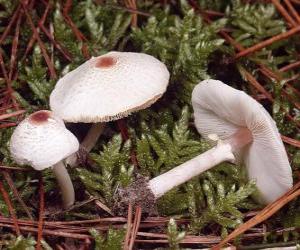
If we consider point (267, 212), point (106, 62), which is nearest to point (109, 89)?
point (106, 62)

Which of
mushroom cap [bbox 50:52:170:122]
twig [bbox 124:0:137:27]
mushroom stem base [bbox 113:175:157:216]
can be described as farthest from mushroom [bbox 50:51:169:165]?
twig [bbox 124:0:137:27]

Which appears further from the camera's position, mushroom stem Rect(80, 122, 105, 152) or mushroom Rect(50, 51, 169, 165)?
mushroom stem Rect(80, 122, 105, 152)

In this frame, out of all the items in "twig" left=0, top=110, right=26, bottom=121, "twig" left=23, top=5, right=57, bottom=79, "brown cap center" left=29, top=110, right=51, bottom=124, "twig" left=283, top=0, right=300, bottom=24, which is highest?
"twig" left=283, top=0, right=300, bottom=24

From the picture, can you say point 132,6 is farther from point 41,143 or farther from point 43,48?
point 41,143

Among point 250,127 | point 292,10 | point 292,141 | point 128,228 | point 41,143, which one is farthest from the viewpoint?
point 292,10

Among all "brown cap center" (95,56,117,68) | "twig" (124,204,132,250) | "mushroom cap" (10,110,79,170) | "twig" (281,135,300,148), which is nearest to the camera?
"mushroom cap" (10,110,79,170)

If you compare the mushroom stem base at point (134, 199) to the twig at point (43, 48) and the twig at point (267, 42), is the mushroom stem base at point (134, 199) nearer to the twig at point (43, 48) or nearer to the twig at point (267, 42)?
the twig at point (43, 48)

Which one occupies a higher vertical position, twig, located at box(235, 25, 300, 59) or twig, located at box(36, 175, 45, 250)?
twig, located at box(235, 25, 300, 59)

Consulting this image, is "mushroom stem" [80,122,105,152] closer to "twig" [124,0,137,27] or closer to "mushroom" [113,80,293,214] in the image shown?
"mushroom" [113,80,293,214]

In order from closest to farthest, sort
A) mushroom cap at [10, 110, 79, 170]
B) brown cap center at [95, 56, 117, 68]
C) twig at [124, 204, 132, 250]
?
mushroom cap at [10, 110, 79, 170] → twig at [124, 204, 132, 250] → brown cap center at [95, 56, 117, 68]
